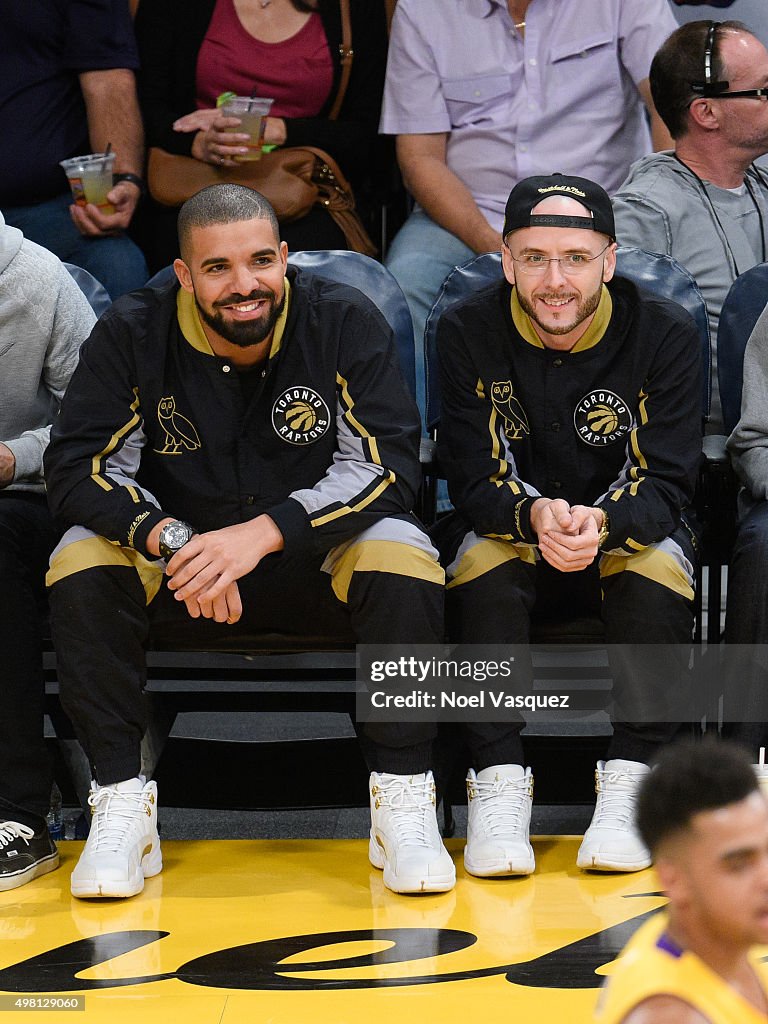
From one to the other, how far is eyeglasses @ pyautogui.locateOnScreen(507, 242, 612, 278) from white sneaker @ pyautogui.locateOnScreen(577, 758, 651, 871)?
90 centimetres

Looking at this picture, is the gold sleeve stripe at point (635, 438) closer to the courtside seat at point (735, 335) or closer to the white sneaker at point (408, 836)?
the courtside seat at point (735, 335)

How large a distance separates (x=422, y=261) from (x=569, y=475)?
1.11m

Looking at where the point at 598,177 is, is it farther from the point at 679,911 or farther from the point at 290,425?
the point at 679,911

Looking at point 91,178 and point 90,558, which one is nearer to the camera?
point 90,558

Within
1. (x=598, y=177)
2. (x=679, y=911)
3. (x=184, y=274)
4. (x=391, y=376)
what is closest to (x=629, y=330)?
(x=391, y=376)

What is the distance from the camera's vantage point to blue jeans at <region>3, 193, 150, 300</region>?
3.86 m

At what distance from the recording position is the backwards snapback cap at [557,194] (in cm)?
281

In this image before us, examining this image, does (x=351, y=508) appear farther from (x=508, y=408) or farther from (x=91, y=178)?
(x=91, y=178)

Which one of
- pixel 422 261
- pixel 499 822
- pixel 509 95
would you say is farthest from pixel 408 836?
pixel 509 95

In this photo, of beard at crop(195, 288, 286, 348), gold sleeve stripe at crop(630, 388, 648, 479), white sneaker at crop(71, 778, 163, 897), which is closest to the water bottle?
white sneaker at crop(71, 778, 163, 897)

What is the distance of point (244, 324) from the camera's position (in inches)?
109

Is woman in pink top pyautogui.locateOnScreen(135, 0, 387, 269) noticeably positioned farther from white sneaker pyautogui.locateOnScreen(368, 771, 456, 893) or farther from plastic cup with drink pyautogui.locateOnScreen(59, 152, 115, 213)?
white sneaker pyautogui.locateOnScreen(368, 771, 456, 893)

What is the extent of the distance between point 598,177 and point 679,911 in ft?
9.94

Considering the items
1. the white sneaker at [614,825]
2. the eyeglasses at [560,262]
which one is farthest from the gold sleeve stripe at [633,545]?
the eyeglasses at [560,262]
